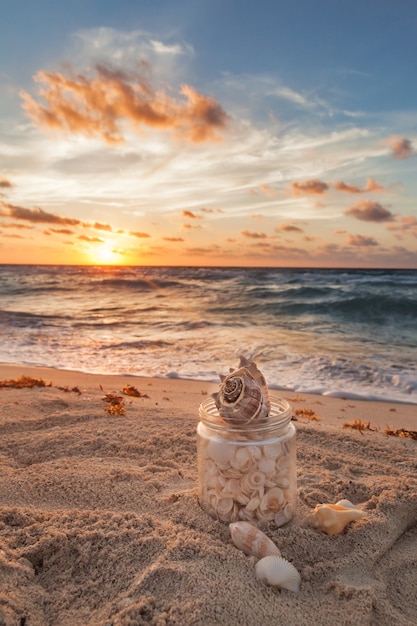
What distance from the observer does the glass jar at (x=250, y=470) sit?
6.45ft

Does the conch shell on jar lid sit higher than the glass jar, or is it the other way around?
the conch shell on jar lid

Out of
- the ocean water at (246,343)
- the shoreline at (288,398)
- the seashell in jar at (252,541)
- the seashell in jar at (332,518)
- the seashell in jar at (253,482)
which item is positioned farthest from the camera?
the ocean water at (246,343)

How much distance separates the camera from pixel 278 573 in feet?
5.63

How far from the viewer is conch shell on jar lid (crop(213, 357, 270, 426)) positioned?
76.3 inches

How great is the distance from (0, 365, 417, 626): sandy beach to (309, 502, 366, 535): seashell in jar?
3 centimetres

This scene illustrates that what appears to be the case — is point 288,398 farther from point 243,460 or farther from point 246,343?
point 246,343

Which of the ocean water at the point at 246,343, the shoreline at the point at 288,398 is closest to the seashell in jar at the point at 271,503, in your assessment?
the shoreline at the point at 288,398

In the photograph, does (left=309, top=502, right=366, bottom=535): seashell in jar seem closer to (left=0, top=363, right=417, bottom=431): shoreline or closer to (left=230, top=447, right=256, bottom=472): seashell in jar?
(left=230, top=447, right=256, bottom=472): seashell in jar

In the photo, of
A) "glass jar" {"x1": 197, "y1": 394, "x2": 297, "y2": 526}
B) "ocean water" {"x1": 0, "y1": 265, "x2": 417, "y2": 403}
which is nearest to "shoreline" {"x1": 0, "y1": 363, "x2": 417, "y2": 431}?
"ocean water" {"x1": 0, "y1": 265, "x2": 417, "y2": 403}

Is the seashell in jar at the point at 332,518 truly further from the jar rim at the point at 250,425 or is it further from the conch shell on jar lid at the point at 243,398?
the conch shell on jar lid at the point at 243,398

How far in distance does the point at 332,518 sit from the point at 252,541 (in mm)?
449

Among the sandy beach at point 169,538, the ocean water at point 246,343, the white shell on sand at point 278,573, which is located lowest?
the ocean water at point 246,343

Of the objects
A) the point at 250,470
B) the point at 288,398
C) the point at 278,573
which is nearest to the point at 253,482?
the point at 250,470

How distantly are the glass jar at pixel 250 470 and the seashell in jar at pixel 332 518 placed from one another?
4.6 inches
